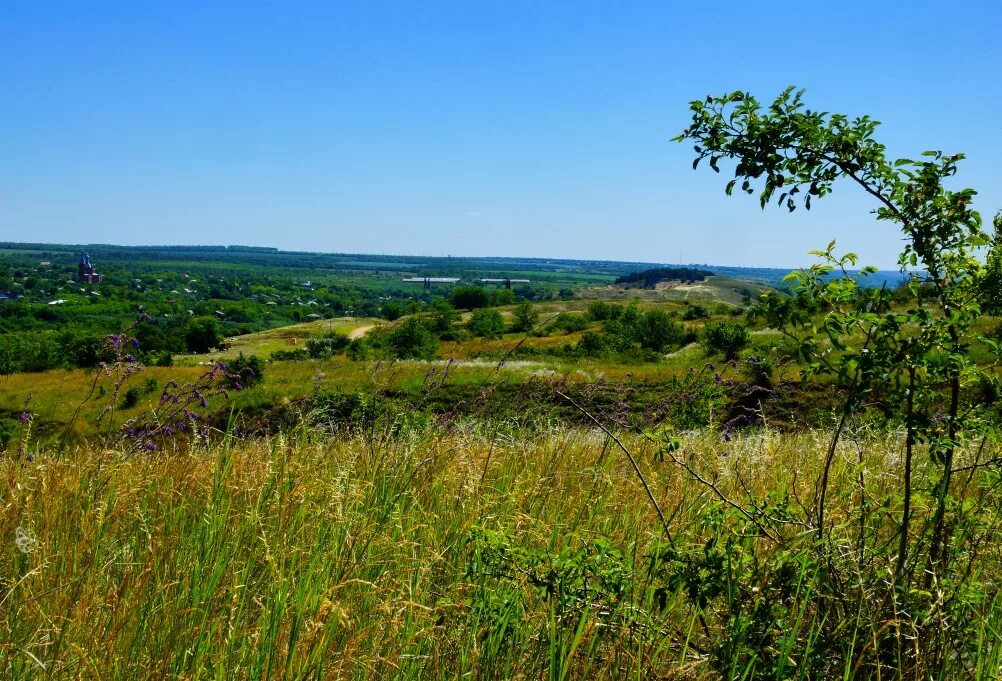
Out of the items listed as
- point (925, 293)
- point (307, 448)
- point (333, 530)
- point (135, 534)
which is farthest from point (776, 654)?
point (307, 448)

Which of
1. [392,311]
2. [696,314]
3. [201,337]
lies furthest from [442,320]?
[392,311]

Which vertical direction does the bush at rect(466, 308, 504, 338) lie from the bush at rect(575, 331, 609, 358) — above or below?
below

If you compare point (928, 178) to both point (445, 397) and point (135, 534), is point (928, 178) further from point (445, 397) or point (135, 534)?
point (445, 397)

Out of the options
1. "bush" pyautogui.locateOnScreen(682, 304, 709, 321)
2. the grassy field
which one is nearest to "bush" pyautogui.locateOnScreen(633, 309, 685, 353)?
"bush" pyautogui.locateOnScreen(682, 304, 709, 321)

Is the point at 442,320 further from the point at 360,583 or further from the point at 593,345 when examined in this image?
the point at 360,583

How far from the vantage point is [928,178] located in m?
2.61

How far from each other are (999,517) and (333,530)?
99.1 inches

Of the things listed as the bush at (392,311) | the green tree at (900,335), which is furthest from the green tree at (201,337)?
the green tree at (900,335)

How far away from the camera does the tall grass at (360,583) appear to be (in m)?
2.03

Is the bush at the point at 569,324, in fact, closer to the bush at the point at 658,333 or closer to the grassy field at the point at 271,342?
the bush at the point at 658,333

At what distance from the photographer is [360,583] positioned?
2568mm

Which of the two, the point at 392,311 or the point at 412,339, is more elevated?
the point at 412,339

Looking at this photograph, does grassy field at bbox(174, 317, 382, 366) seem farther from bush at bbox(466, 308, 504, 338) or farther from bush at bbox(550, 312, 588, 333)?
bush at bbox(550, 312, 588, 333)

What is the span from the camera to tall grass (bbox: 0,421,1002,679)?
6.66ft
